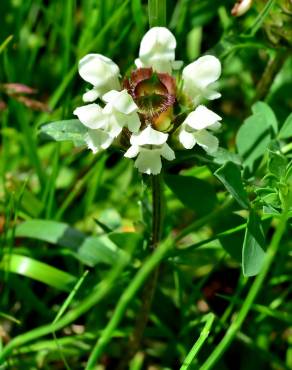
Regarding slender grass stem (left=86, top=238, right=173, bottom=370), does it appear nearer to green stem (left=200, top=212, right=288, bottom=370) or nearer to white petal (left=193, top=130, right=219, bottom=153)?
green stem (left=200, top=212, right=288, bottom=370)

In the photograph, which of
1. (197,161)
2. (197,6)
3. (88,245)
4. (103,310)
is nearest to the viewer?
(197,161)

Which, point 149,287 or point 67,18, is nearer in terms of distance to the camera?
point 149,287

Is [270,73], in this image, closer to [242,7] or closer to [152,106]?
[242,7]

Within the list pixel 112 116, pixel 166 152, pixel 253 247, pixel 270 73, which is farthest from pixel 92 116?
pixel 270 73

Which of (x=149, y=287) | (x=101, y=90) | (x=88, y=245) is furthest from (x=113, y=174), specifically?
(x=101, y=90)

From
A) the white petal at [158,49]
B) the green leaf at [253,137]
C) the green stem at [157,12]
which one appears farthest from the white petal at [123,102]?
the green leaf at [253,137]

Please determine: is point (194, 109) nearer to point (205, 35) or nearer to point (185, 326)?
point (185, 326)
